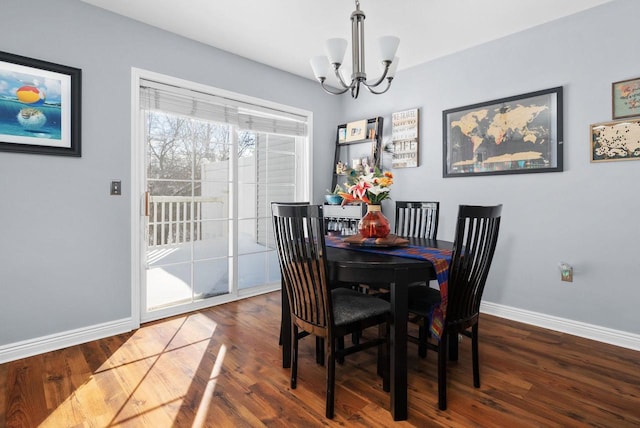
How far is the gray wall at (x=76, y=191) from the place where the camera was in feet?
7.32

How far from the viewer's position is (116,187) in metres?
2.65

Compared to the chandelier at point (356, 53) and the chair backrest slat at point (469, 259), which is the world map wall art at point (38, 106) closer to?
the chandelier at point (356, 53)

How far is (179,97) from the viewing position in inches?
119

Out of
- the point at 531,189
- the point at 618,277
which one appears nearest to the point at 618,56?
the point at 531,189

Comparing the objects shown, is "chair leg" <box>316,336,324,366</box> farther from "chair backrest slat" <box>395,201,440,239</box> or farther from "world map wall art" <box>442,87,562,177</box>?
"world map wall art" <box>442,87,562,177</box>

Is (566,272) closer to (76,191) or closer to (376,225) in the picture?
(376,225)

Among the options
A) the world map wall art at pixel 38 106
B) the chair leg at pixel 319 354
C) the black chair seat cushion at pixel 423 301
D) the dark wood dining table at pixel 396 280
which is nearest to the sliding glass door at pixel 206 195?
the world map wall art at pixel 38 106

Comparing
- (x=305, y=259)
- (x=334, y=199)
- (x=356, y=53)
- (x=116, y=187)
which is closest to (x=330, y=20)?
(x=356, y=53)

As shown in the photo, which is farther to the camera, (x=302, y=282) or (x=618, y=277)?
(x=618, y=277)

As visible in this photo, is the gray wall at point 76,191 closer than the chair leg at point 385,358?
No

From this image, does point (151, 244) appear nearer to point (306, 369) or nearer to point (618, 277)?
point (306, 369)

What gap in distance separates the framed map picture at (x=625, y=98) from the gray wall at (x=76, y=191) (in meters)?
3.60

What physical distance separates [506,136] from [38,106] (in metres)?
3.78

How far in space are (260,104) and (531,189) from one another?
2833 mm
